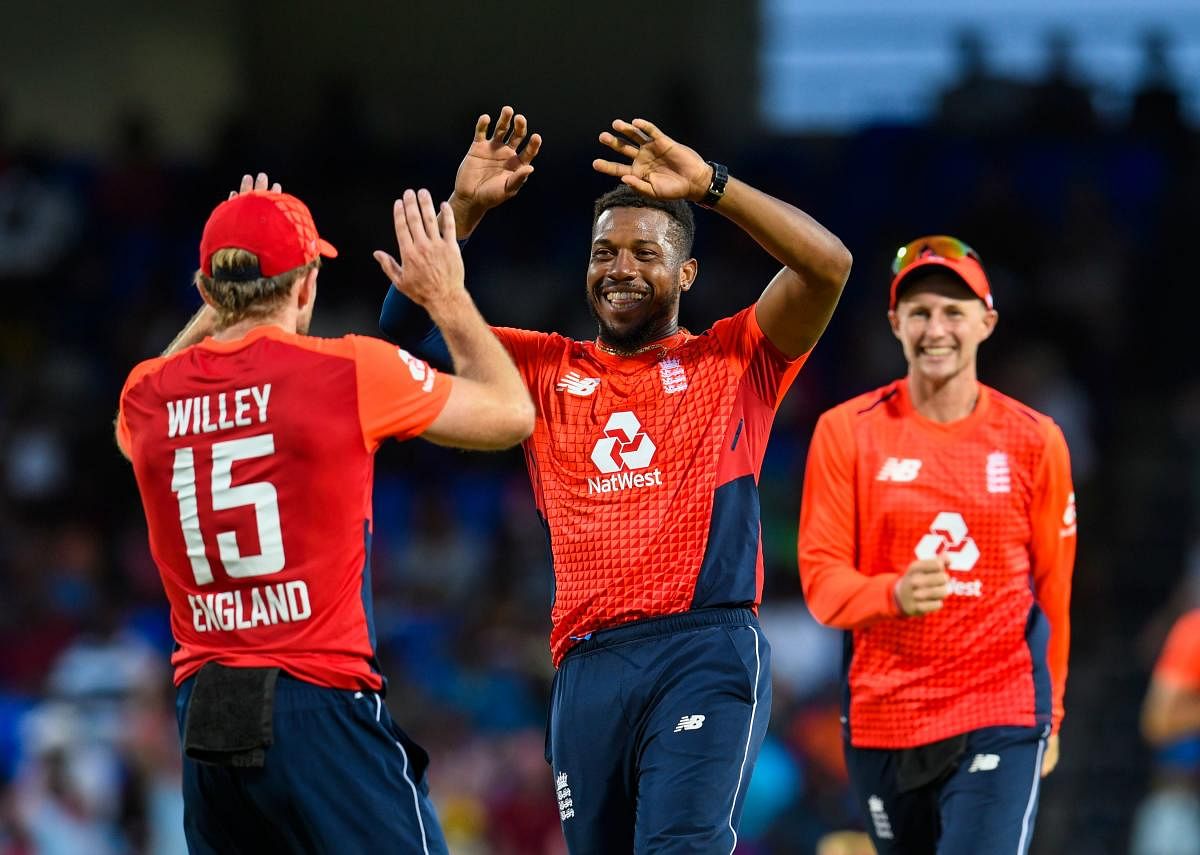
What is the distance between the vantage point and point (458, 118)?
1841cm

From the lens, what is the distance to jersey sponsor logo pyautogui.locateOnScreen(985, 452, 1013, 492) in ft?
21.2

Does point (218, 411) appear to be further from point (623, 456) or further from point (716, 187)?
point (716, 187)

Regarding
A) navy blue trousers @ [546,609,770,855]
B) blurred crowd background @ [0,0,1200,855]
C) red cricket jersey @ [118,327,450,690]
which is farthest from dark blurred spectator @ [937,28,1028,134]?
red cricket jersey @ [118,327,450,690]

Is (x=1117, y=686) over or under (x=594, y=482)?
under

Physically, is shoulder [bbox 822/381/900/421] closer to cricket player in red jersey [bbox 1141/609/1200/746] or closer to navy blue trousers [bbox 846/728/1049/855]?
navy blue trousers [bbox 846/728/1049/855]

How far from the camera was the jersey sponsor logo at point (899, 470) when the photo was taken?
6520 mm

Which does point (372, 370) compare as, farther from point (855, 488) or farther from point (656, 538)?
point (855, 488)

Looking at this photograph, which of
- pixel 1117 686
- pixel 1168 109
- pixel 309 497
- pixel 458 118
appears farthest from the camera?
pixel 458 118

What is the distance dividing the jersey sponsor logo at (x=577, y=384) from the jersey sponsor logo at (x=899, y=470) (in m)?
1.26

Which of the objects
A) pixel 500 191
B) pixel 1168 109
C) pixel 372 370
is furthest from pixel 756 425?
pixel 1168 109

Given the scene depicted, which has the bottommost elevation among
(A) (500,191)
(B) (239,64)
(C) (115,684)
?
(C) (115,684)

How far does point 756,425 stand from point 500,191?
46.9 inches

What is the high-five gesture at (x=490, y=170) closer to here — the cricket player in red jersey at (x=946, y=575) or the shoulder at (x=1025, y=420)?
the cricket player in red jersey at (x=946, y=575)

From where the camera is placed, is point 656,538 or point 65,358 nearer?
point 656,538
